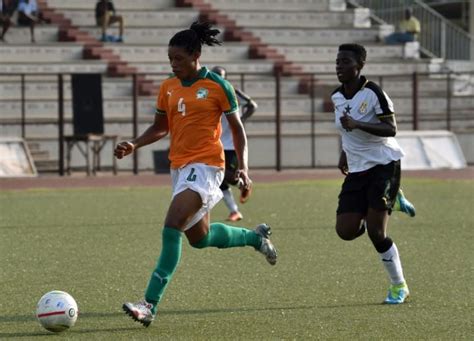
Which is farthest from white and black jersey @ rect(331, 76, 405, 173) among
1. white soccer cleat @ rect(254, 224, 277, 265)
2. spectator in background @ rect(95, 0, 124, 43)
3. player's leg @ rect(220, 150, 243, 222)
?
spectator in background @ rect(95, 0, 124, 43)

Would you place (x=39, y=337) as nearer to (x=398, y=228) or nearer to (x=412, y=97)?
(x=398, y=228)

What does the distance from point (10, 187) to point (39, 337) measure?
596 inches

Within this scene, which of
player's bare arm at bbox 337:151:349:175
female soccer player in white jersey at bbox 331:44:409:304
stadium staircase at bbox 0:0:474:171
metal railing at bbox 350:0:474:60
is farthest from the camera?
metal railing at bbox 350:0:474:60

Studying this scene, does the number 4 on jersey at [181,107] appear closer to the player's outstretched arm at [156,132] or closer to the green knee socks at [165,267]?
the player's outstretched arm at [156,132]

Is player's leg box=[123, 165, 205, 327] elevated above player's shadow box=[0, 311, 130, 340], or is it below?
above

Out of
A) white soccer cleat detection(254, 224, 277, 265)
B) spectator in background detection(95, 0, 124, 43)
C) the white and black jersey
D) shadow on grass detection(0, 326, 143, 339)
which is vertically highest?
spectator in background detection(95, 0, 124, 43)

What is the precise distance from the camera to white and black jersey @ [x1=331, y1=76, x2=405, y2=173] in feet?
29.1

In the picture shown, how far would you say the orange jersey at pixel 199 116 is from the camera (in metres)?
8.04

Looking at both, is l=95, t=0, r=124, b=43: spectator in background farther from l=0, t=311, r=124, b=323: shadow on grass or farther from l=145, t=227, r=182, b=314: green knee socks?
l=145, t=227, r=182, b=314: green knee socks

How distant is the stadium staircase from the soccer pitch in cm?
1015

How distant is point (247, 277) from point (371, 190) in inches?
65.8

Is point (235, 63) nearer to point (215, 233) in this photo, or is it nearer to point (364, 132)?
point (364, 132)

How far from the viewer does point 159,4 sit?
32.7m

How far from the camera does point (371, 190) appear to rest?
29.2 ft
